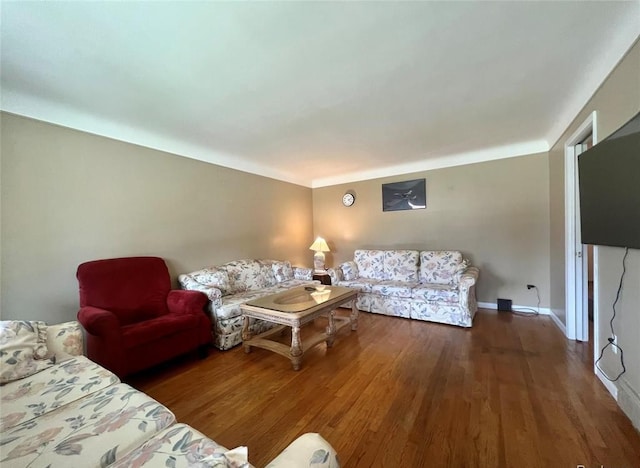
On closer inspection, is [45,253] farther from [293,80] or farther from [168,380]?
[293,80]

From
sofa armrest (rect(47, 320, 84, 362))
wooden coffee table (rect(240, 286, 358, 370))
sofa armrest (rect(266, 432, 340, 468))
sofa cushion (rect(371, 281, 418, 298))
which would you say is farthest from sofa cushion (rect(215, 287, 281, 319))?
sofa armrest (rect(266, 432, 340, 468))

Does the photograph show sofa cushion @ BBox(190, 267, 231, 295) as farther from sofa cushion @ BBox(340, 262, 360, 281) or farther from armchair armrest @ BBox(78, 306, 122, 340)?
sofa cushion @ BBox(340, 262, 360, 281)

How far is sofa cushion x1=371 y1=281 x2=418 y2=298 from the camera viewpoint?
3543 millimetres

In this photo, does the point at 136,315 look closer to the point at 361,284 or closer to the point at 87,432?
the point at 87,432

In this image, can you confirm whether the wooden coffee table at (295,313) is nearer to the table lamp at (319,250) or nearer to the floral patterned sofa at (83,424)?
the floral patterned sofa at (83,424)

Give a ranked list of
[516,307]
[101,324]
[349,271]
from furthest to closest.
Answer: [349,271]
[516,307]
[101,324]

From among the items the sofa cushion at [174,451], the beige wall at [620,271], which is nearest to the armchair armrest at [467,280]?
the beige wall at [620,271]

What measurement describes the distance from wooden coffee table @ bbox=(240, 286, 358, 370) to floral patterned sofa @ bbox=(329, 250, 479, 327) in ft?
2.54

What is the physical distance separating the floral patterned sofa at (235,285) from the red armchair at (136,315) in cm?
14

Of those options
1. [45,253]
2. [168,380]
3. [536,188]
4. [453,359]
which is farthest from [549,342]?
[45,253]

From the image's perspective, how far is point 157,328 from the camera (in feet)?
7.27

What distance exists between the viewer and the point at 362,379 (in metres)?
2.10

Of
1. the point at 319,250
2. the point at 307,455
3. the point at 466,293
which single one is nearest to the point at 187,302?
the point at 307,455

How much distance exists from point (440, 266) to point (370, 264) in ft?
3.55
